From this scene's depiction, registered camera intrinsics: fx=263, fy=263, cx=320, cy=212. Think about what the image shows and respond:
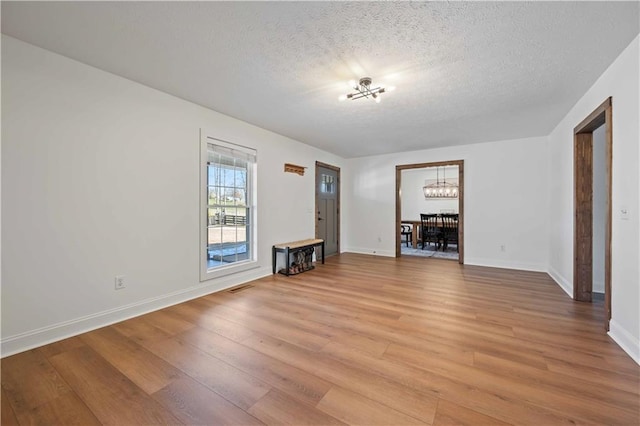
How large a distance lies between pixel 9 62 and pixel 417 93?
3631mm

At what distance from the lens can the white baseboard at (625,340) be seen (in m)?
1.93

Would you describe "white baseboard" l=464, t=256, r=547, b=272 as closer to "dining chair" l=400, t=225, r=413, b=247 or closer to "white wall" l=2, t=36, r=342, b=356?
"dining chair" l=400, t=225, r=413, b=247

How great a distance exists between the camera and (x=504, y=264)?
5.06 metres

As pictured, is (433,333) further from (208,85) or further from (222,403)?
(208,85)

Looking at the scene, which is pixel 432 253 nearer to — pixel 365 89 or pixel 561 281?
pixel 561 281

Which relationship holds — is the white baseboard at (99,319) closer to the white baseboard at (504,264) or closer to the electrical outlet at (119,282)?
the electrical outlet at (119,282)

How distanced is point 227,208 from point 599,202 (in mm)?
5009

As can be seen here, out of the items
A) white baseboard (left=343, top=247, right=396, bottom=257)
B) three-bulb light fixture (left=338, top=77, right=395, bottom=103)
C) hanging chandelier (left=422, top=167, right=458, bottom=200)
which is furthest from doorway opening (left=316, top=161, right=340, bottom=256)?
hanging chandelier (left=422, top=167, right=458, bottom=200)

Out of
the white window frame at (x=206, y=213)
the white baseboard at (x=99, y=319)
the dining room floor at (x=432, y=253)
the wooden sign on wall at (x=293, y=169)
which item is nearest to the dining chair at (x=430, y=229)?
the dining room floor at (x=432, y=253)

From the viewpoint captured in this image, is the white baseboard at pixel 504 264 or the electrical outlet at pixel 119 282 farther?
the white baseboard at pixel 504 264

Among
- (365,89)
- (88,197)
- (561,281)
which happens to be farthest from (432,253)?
(88,197)

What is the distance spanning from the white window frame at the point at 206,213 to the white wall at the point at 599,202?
4.69 m

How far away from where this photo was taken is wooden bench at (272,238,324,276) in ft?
14.6

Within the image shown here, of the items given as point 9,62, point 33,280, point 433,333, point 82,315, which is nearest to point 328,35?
point 9,62
